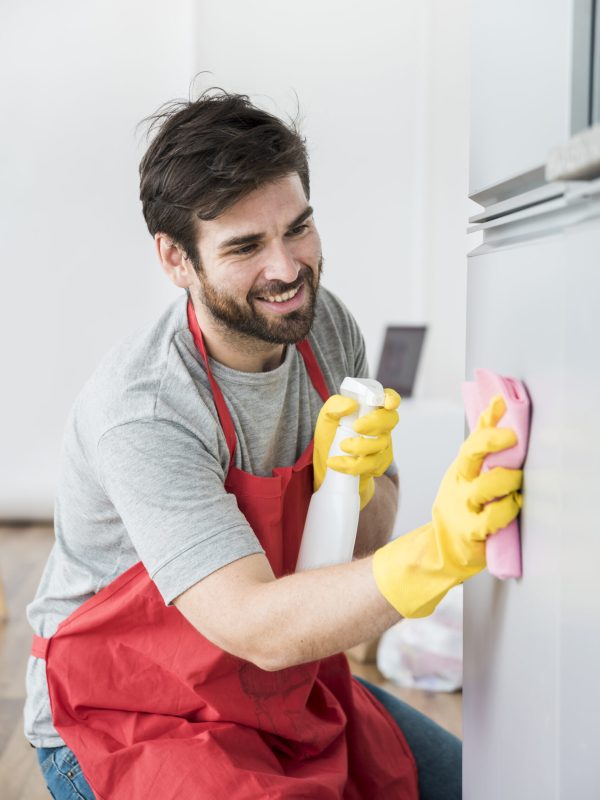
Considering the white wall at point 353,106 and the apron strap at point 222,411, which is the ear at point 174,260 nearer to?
the apron strap at point 222,411

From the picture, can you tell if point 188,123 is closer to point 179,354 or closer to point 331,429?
point 179,354

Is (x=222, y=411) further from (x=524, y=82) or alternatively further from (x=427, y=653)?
(x=427, y=653)

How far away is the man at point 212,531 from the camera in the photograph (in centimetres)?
104

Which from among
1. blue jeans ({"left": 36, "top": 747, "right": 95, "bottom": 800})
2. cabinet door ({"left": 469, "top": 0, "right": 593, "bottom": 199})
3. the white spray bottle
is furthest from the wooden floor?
cabinet door ({"left": 469, "top": 0, "right": 593, "bottom": 199})

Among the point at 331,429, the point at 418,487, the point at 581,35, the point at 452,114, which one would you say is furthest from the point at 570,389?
the point at 452,114

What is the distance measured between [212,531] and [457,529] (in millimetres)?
341

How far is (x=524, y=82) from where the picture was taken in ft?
2.43

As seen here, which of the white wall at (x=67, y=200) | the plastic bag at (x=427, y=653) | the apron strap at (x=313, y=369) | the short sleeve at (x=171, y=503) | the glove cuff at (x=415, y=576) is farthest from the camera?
the white wall at (x=67, y=200)

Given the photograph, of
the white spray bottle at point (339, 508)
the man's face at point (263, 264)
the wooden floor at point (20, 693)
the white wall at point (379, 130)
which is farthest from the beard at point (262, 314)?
the white wall at point (379, 130)

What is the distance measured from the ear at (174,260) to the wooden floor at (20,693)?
1088 mm

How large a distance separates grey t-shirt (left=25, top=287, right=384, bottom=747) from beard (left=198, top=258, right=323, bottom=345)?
0.18ft

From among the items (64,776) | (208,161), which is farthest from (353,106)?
(64,776)

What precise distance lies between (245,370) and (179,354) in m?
0.12

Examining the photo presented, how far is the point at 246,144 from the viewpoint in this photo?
1.18 m
